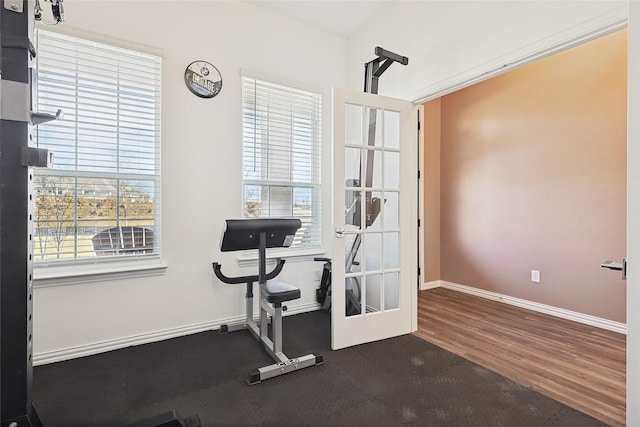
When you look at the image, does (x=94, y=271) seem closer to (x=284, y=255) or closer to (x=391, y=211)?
(x=284, y=255)

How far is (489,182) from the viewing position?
4.04 meters

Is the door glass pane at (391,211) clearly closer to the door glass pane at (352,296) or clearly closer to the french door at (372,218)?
the french door at (372,218)

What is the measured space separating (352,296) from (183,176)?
67.9 inches

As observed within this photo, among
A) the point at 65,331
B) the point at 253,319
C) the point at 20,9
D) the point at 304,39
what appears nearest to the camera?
the point at 20,9

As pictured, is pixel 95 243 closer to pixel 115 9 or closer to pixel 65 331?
pixel 65 331

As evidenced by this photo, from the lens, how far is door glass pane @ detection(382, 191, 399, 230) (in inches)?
109

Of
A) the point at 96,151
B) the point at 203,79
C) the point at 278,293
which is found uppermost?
the point at 203,79

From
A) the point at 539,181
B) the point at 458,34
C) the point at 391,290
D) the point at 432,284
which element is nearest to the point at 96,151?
the point at 391,290

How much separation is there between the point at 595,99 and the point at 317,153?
2.70 m

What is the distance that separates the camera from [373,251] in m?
2.71

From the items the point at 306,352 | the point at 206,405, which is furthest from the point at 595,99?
the point at 206,405

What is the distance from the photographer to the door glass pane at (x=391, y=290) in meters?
2.75

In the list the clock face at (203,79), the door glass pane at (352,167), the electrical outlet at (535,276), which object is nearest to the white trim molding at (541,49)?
the door glass pane at (352,167)

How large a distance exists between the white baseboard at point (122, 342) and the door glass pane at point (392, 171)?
1746 millimetres
